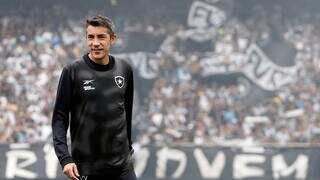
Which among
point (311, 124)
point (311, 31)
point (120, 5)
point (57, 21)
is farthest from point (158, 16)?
point (311, 124)

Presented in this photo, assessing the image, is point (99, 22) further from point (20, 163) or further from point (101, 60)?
point (20, 163)

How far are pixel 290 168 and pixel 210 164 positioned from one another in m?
1.47

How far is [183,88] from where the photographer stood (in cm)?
1861

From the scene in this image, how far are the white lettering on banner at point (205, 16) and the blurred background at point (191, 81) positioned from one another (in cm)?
3

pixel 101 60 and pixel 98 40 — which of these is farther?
pixel 101 60

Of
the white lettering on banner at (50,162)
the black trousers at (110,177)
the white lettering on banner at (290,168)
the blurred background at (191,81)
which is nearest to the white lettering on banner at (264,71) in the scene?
the blurred background at (191,81)

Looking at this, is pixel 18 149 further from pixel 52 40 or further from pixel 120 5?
pixel 120 5

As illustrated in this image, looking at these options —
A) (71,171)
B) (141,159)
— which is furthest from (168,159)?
(71,171)

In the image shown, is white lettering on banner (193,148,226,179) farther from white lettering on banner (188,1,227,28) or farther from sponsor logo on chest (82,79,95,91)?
sponsor logo on chest (82,79,95,91)

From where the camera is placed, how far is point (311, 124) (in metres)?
17.4

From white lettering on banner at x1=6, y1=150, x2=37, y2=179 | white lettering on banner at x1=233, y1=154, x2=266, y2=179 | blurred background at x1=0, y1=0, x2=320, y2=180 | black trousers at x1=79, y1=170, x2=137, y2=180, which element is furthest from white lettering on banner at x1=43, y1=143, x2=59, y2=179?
black trousers at x1=79, y1=170, x2=137, y2=180

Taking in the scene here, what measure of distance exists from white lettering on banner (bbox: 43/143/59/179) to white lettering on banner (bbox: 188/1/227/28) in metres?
7.07

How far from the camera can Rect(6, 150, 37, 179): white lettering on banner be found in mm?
14477

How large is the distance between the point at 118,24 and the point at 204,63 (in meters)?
2.39
